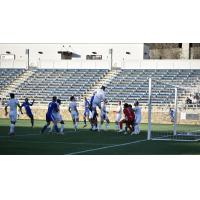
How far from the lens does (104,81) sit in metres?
38.5

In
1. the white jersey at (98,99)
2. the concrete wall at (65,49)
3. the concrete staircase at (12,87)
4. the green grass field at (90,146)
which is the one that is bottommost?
the green grass field at (90,146)

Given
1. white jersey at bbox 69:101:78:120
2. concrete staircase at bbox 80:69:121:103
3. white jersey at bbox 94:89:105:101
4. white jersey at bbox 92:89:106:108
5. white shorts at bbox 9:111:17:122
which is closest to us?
white shorts at bbox 9:111:17:122

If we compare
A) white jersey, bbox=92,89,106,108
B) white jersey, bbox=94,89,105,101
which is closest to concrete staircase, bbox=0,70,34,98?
white jersey, bbox=92,89,106,108

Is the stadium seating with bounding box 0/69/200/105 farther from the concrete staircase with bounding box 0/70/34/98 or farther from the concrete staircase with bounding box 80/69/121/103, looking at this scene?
the concrete staircase with bounding box 0/70/34/98

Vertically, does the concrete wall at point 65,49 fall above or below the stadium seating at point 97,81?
above

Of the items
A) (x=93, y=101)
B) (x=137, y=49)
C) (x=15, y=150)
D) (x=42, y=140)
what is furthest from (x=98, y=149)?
(x=137, y=49)

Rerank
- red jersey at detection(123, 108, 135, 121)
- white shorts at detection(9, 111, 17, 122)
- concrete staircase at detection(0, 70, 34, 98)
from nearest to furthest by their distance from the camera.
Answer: white shorts at detection(9, 111, 17, 122) → red jersey at detection(123, 108, 135, 121) → concrete staircase at detection(0, 70, 34, 98)

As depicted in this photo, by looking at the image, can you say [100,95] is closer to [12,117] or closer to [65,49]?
[12,117]

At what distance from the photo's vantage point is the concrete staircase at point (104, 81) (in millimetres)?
37753

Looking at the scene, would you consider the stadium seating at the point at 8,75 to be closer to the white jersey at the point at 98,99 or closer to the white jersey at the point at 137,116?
the white jersey at the point at 98,99

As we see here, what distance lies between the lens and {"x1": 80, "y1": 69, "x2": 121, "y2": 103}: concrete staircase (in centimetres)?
3775

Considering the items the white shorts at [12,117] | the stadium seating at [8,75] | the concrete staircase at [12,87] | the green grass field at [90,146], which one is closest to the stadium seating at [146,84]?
the concrete staircase at [12,87]
